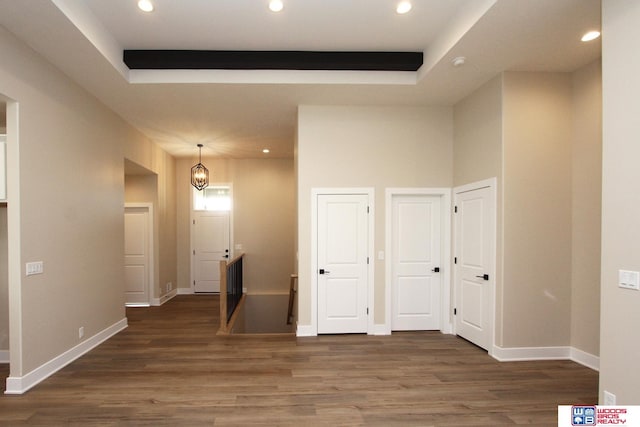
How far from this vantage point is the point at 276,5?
109 inches

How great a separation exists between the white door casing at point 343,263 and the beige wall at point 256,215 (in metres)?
3.28

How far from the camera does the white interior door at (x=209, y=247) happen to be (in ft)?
24.8

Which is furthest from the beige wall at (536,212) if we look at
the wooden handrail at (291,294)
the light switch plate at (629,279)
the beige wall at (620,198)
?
the wooden handrail at (291,294)

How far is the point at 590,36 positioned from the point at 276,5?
2778mm

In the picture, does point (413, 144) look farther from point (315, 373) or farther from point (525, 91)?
point (315, 373)

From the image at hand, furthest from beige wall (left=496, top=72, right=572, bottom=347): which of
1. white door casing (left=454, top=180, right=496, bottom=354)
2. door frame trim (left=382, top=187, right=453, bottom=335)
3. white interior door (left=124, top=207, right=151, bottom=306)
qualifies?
white interior door (left=124, top=207, right=151, bottom=306)

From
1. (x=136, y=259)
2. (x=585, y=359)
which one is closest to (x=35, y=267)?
(x=136, y=259)

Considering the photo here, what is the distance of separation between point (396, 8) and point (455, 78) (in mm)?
1199

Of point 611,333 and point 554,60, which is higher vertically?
point 554,60

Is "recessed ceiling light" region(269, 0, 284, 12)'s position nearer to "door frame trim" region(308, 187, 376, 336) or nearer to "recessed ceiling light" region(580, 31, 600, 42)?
"door frame trim" region(308, 187, 376, 336)

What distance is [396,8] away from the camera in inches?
112

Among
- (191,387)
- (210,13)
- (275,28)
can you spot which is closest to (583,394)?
(191,387)

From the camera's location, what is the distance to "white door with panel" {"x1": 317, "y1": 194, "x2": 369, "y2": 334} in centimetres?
438

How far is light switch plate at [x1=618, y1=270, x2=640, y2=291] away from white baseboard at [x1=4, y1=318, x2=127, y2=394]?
4.77 meters
